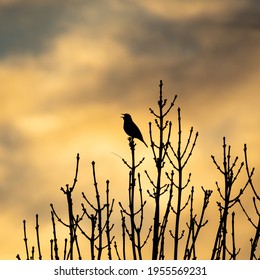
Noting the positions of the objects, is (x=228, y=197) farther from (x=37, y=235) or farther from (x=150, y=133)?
(x=37, y=235)

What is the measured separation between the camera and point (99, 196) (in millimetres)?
6301

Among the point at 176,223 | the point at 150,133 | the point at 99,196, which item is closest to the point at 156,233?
the point at 176,223

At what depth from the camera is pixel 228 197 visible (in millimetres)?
6410
